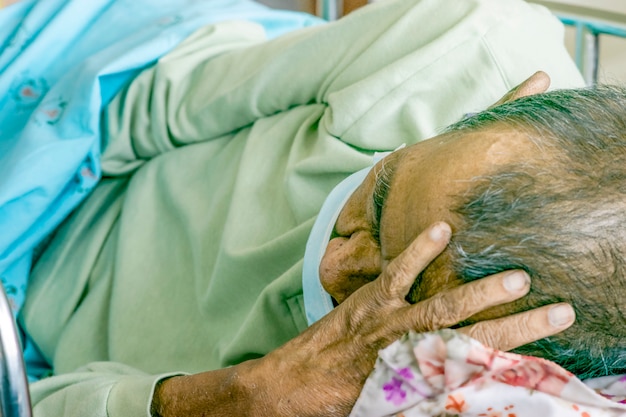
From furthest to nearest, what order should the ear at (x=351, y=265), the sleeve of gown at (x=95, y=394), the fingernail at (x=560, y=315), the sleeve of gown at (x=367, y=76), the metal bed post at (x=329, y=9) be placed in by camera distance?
the metal bed post at (x=329, y=9)
the sleeve of gown at (x=367, y=76)
the sleeve of gown at (x=95, y=394)
the ear at (x=351, y=265)
the fingernail at (x=560, y=315)

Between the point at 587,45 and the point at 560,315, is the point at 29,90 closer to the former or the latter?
the point at 560,315

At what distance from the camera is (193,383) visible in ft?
2.76

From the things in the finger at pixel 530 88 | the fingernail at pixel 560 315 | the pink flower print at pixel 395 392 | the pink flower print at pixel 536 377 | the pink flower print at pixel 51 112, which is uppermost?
the finger at pixel 530 88

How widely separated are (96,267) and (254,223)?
319 millimetres

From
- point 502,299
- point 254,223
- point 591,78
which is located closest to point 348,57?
point 254,223

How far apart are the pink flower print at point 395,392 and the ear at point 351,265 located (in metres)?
0.13

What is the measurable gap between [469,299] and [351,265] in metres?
0.17

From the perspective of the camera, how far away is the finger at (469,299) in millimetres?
606

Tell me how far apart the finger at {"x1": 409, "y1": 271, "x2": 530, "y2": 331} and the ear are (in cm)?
11

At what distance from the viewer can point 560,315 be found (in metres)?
0.60

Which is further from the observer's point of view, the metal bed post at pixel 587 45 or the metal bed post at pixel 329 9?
the metal bed post at pixel 329 9

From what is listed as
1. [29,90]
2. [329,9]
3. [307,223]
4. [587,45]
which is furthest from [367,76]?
[329,9]

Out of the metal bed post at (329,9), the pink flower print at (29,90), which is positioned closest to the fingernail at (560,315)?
the pink flower print at (29,90)

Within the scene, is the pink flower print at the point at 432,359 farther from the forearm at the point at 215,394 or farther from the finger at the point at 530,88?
the finger at the point at 530,88
